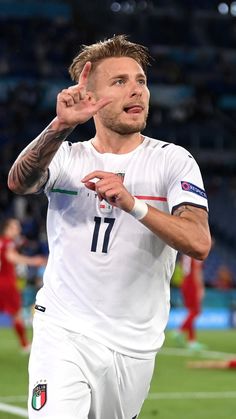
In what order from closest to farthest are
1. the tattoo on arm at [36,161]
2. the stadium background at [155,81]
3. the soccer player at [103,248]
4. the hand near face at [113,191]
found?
the hand near face at [113,191]
the soccer player at [103,248]
the tattoo on arm at [36,161]
the stadium background at [155,81]

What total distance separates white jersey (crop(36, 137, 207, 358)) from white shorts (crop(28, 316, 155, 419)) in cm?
6

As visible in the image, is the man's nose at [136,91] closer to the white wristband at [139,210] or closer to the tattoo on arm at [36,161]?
the tattoo on arm at [36,161]

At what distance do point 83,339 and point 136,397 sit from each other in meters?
0.41

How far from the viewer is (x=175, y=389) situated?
11.3 m

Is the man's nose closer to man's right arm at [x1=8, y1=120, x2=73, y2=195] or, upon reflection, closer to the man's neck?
the man's neck

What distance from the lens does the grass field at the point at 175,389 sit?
9.44 m

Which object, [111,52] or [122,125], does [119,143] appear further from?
[111,52]

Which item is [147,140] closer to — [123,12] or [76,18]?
[76,18]

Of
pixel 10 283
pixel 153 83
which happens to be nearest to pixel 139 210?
pixel 10 283

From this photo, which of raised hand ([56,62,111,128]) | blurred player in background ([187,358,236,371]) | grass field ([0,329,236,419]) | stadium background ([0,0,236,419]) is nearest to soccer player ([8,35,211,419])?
raised hand ([56,62,111,128])

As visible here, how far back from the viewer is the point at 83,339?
4543 mm

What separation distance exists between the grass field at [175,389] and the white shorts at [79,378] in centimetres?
453

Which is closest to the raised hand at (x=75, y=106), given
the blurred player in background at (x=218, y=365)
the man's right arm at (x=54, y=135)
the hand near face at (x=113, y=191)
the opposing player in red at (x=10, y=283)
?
the man's right arm at (x=54, y=135)

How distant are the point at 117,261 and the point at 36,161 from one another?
0.62 meters
